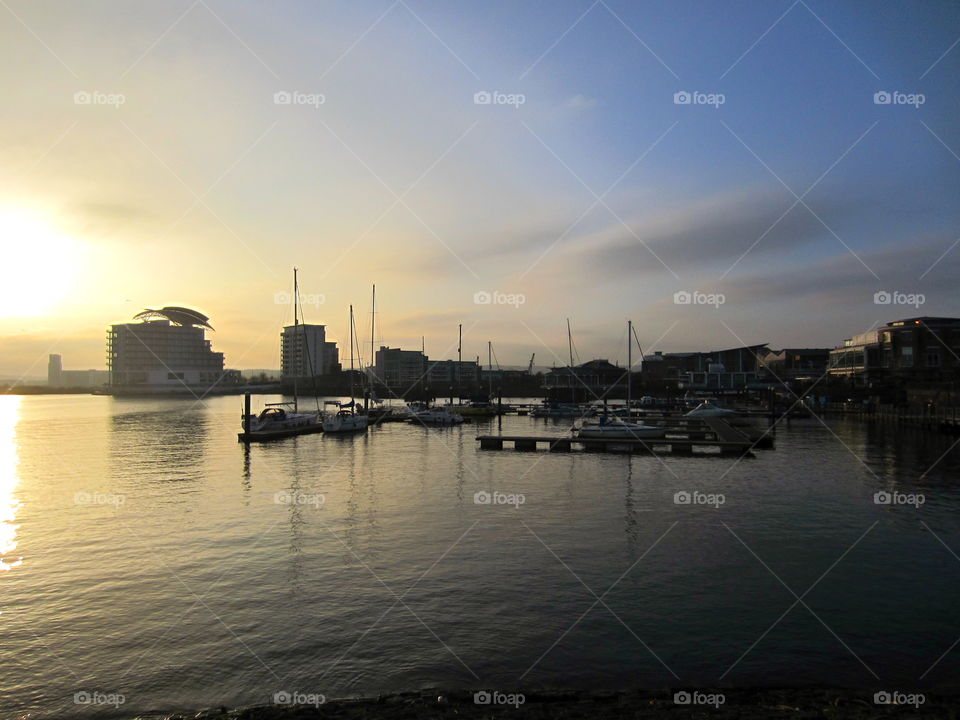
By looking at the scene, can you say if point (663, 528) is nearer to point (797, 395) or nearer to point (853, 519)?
point (853, 519)

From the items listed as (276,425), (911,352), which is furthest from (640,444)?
(911,352)

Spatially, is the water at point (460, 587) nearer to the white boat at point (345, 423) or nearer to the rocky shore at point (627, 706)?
the rocky shore at point (627, 706)

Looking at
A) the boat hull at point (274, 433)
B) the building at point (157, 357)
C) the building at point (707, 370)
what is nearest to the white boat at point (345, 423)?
the boat hull at point (274, 433)

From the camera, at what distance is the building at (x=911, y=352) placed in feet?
243

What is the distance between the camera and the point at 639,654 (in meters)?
11.4

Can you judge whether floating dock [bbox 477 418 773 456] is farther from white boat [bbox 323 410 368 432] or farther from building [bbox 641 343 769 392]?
building [bbox 641 343 769 392]

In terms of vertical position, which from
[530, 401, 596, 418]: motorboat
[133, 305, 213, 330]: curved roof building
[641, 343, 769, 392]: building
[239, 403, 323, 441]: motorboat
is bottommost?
[530, 401, 596, 418]: motorboat

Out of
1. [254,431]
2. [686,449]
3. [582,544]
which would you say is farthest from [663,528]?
[254,431]

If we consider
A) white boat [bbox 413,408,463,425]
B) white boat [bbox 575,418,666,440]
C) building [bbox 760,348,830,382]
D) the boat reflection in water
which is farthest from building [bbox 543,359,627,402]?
the boat reflection in water

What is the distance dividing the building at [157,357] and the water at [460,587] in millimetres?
A: 171540

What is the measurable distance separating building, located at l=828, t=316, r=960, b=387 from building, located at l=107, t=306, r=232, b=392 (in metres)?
173

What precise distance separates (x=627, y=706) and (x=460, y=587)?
247 inches

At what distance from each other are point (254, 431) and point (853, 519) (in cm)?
4411

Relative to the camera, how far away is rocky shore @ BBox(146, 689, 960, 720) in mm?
8930
